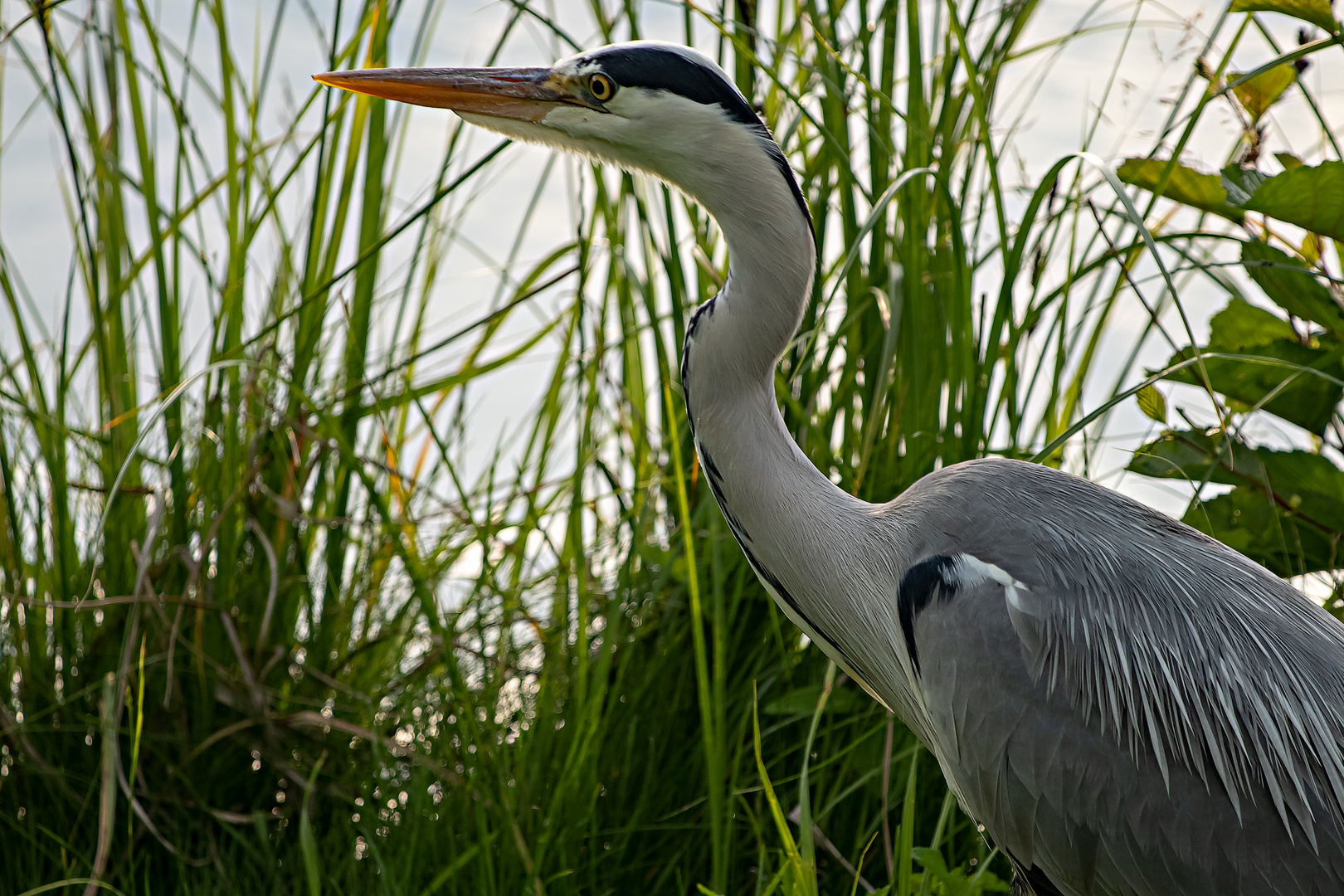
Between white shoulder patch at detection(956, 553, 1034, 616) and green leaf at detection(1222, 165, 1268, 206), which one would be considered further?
green leaf at detection(1222, 165, 1268, 206)

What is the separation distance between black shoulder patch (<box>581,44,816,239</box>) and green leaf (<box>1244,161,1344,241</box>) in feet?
2.84

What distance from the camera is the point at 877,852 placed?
2479 mm

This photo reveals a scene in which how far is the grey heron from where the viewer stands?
1770 millimetres

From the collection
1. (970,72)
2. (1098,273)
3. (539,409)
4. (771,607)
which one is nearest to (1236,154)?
(1098,273)

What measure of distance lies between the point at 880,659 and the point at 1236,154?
1679 millimetres

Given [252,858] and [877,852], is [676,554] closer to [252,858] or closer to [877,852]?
[877,852]

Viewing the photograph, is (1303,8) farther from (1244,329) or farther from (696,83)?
(696,83)

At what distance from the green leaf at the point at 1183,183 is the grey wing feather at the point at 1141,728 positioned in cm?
82

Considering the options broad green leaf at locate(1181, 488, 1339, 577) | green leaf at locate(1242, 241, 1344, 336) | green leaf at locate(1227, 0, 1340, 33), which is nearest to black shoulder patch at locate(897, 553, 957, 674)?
broad green leaf at locate(1181, 488, 1339, 577)

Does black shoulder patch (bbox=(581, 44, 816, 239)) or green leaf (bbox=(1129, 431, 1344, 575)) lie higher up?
black shoulder patch (bbox=(581, 44, 816, 239))

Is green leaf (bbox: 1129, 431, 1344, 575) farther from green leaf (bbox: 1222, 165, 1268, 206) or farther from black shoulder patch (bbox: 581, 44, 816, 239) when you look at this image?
black shoulder patch (bbox: 581, 44, 816, 239)

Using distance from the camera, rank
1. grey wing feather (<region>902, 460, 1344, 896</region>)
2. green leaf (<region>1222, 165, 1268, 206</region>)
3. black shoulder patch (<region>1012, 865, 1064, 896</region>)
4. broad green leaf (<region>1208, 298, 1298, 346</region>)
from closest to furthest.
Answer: grey wing feather (<region>902, 460, 1344, 896</region>)
black shoulder patch (<region>1012, 865, 1064, 896</region>)
green leaf (<region>1222, 165, 1268, 206</region>)
broad green leaf (<region>1208, 298, 1298, 346</region>)

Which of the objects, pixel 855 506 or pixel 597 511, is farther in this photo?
pixel 597 511

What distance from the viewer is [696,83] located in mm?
1939
